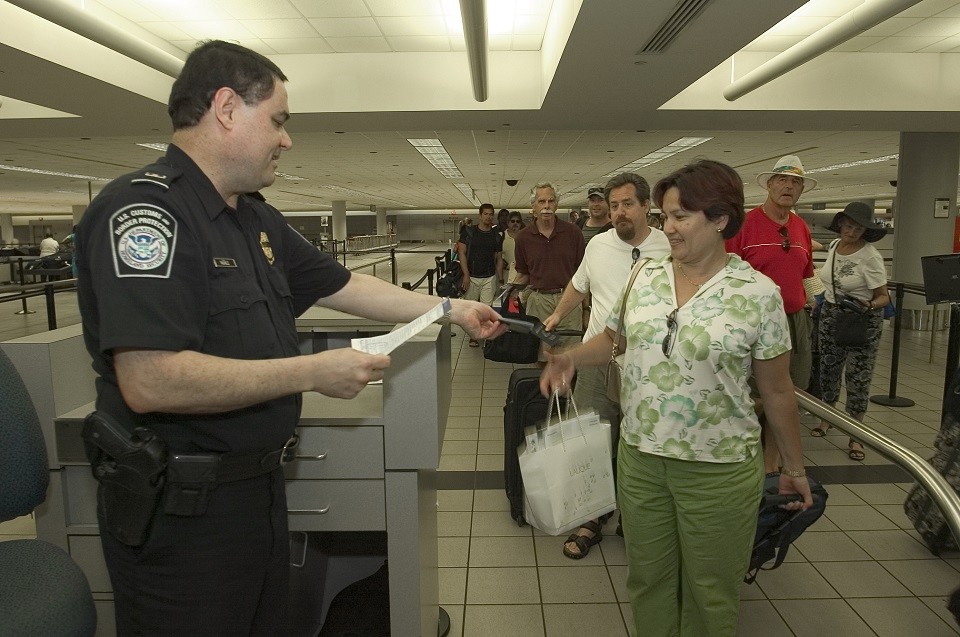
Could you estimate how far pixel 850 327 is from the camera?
4082 millimetres

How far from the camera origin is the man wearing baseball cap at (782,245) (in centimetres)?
341

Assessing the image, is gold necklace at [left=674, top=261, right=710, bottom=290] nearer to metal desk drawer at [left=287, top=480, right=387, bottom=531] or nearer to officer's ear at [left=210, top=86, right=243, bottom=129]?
metal desk drawer at [left=287, top=480, right=387, bottom=531]

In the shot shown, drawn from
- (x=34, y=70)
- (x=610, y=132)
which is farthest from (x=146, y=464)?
(x=610, y=132)

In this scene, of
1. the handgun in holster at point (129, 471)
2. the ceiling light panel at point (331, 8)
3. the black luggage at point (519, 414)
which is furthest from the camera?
the ceiling light panel at point (331, 8)

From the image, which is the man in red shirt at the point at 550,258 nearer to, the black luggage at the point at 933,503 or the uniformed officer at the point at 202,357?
the black luggage at the point at 933,503

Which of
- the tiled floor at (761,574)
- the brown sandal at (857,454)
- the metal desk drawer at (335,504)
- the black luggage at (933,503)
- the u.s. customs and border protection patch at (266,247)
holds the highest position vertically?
the u.s. customs and border protection patch at (266,247)

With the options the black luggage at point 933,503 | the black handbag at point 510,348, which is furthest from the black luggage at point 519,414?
the black luggage at point 933,503

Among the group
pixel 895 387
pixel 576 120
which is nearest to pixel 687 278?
pixel 895 387

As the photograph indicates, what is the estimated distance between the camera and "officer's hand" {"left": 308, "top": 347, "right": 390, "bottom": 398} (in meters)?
1.21

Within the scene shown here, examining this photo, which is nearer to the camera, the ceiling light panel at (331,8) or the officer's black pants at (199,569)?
the officer's black pants at (199,569)

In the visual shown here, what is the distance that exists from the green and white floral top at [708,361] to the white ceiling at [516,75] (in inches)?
120

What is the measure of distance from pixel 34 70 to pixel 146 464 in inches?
239

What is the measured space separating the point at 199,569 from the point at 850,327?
408 cm

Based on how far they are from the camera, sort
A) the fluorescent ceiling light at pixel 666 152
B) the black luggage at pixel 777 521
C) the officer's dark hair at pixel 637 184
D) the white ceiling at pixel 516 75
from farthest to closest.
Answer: the fluorescent ceiling light at pixel 666 152 → the white ceiling at pixel 516 75 → the officer's dark hair at pixel 637 184 → the black luggage at pixel 777 521
